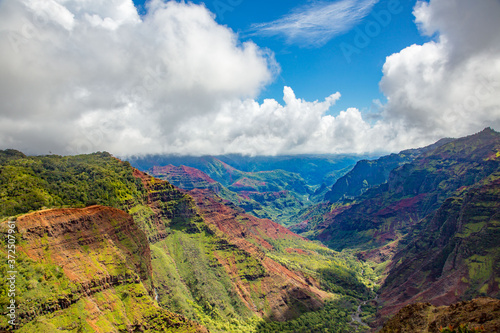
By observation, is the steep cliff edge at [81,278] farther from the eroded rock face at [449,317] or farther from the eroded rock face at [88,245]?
the eroded rock face at [449,317]

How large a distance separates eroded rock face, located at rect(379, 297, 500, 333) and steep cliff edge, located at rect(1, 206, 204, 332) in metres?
75.8

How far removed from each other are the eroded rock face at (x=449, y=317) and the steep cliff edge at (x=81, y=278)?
75803 millimetres

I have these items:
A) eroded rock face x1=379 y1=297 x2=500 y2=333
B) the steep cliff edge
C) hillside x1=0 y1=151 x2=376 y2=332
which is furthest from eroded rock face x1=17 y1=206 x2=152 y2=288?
eroded rock face x1=379 y1=297 x2=500 y2=333

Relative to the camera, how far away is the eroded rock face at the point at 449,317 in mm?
48219

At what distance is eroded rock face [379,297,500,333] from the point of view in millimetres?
48219

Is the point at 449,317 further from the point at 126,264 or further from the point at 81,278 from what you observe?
the point at 126,264

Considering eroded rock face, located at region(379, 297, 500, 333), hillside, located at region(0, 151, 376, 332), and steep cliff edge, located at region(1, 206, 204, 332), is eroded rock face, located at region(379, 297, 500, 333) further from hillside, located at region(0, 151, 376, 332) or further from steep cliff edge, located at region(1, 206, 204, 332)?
hillside, located at region(0, 151, 376, 332)

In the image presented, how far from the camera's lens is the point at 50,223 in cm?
10375

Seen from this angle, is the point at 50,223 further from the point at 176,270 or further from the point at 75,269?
the point at 176,270

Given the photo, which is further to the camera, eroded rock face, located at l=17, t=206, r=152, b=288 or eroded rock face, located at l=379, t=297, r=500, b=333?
eroded rock face, located at l=17, t=206, r=152, b=288

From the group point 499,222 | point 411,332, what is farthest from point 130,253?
point 499,222

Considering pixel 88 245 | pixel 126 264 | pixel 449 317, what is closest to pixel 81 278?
pixel 88 245

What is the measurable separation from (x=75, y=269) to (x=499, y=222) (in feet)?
781

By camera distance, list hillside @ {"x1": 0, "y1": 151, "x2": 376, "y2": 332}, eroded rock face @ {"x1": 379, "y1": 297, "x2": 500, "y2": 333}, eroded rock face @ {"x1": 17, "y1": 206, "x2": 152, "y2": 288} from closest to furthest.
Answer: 1. eroded rock face @ {"x1": 379, "y1": 297, "x2": 500, "y2": 333}
2. eroded rock face @ {"x1": 17, "y1": 206, "x2": 152, "y2": 288}
3. hillside @ {"x1": 0, "y1": 151, "x2": 376, "y2": 332}
